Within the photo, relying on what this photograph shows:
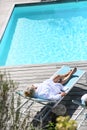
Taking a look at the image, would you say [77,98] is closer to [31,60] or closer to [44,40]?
[31,60]

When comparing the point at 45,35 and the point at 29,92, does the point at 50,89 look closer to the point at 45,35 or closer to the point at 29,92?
the point at 29,92

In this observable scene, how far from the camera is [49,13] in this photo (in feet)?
41.8

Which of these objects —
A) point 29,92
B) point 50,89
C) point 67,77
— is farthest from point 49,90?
point 67,77

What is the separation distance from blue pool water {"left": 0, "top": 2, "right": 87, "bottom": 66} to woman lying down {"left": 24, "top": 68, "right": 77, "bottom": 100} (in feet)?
10.4

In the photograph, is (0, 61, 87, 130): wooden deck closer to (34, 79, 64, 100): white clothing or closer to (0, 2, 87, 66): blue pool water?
(34, 79, 64, 100): white clothing

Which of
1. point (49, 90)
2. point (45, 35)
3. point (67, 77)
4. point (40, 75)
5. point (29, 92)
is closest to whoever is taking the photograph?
point (29, 92)

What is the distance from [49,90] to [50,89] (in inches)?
1.9

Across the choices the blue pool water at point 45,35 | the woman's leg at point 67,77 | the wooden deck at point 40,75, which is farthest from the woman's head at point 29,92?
the blue pool water at point 45,35

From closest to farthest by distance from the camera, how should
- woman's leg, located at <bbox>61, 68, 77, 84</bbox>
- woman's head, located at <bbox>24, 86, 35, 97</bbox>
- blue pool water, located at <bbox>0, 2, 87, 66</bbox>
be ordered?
woman's head, located at <bbox>24, 86, 35, 97</bbox> → woman's leg, located at <bbox>61, 68, 77, 84</bbox> → blue pool water, located at <bbox>0, 2, 87, 66</bbox>

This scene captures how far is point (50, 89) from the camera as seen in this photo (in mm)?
5840

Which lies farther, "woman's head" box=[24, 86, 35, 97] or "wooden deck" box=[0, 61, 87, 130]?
"wooden deck" box=[0, 61, 87, 130]

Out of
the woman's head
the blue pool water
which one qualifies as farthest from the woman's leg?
the blue pool water

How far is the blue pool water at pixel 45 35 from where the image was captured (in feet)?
31.9

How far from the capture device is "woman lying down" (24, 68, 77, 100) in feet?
18.4
